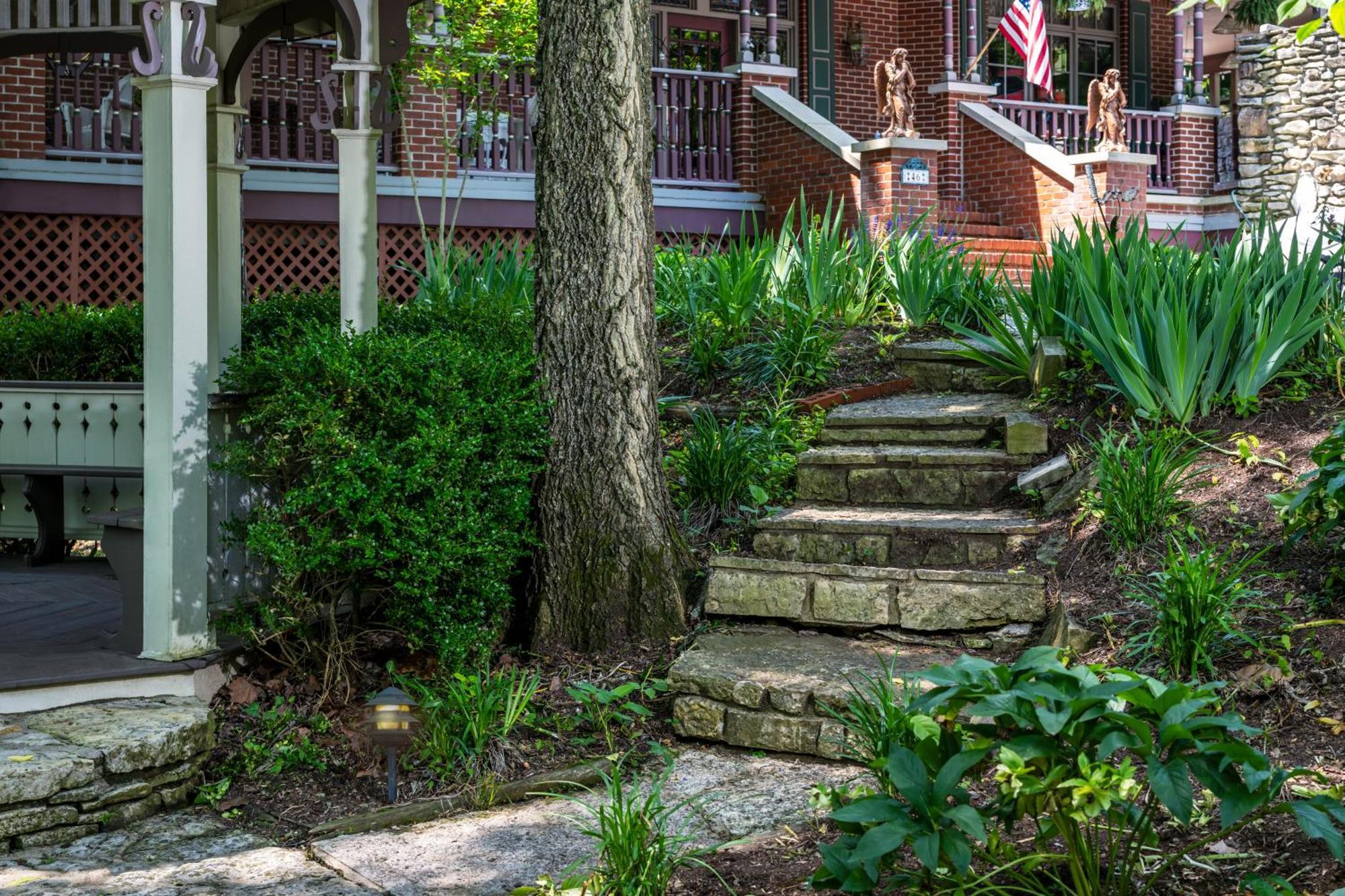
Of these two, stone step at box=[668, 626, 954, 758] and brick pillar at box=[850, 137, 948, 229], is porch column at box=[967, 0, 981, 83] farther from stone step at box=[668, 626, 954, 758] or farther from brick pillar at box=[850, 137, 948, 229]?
stone step at box=[668, 626, 954, 758]

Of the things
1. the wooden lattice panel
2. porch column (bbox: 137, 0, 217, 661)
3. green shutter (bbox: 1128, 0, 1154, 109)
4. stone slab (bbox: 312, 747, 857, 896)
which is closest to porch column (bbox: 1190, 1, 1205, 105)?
green shutter (bbox: 1128, 0, 1154, 109)

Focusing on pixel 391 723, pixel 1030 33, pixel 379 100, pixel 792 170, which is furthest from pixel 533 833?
pixel 1030 33

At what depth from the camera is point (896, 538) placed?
5980 mm

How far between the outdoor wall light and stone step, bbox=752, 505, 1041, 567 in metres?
2.13

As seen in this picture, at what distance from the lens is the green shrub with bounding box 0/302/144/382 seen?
7863mm

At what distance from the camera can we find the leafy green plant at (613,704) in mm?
5047

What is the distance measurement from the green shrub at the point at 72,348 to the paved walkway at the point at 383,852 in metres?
4.24

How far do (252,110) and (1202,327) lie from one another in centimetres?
984

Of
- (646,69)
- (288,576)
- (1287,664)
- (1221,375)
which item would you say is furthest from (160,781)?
(1221,375)

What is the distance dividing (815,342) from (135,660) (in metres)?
4.09

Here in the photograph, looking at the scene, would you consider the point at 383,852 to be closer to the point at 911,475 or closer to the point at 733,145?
the point at 911,475

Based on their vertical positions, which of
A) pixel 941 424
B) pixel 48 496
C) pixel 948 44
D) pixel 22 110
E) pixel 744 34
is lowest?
pixel 48 496

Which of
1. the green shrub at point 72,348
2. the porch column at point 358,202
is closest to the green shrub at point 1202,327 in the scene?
the porch column at point 358,202

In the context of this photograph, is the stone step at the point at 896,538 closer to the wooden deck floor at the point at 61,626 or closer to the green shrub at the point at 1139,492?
the green shrub at the point at 1139,492
